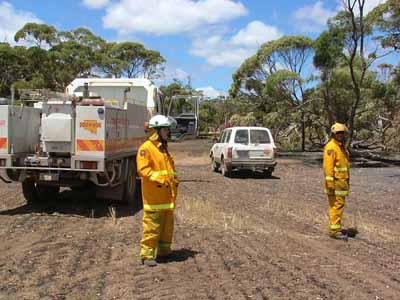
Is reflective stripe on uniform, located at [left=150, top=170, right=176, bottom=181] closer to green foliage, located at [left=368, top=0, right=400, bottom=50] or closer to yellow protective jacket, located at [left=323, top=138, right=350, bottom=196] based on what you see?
yellow protective jacket, located at [left=323, top=138, right=350, bottom=196]

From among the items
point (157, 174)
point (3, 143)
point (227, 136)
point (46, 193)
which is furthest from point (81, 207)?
point (227, 136)

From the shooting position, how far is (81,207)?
37.1 feet

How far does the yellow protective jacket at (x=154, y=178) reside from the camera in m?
6.40

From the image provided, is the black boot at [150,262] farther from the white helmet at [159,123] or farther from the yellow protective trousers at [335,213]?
the yellow protective trousers at [335,213]

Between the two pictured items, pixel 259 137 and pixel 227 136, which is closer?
pixel 259 137

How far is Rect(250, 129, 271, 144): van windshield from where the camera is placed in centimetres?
1880

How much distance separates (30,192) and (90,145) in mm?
2581

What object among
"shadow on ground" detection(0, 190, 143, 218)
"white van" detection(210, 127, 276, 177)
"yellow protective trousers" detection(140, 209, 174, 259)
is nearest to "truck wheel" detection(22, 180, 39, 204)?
"shadow on ground" detection(0, 190, 143, 218)

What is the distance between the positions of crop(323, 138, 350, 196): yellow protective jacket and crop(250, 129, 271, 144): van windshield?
10.3 m

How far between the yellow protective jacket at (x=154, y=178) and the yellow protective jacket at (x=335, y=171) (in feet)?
9.56

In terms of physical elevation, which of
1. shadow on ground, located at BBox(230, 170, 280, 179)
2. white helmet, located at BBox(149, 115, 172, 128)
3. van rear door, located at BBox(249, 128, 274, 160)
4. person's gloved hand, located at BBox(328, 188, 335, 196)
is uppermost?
white helmet, located at BBox(149, 115, 172, 128)

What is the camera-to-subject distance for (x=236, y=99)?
5116cm

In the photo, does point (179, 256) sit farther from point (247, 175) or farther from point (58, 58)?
point (58, 58)

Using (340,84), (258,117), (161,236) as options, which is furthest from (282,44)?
(161,236)
